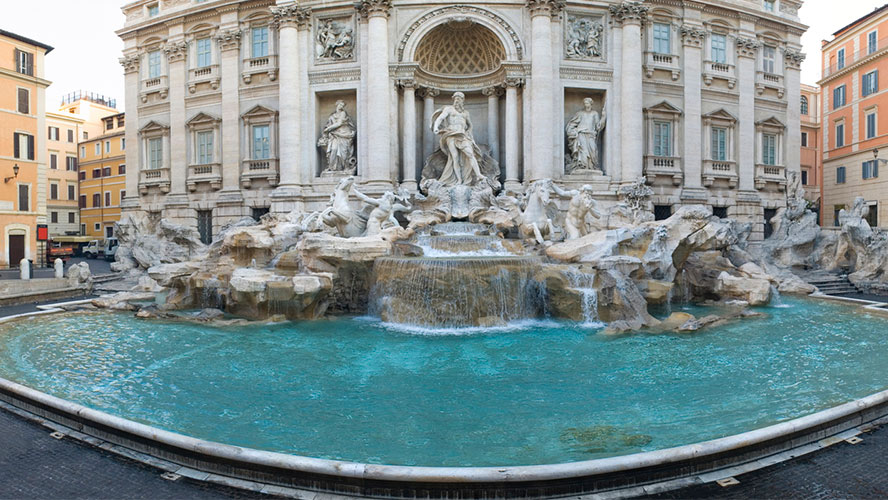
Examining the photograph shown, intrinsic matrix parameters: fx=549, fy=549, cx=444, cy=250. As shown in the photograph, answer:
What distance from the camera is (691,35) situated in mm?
23312

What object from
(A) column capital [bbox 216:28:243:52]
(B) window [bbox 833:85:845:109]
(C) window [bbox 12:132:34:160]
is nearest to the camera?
(A) column capital [bbox 216:28:243:52]

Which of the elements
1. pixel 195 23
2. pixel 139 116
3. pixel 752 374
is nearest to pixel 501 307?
pixel 752 374

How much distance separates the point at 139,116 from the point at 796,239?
1164 inches

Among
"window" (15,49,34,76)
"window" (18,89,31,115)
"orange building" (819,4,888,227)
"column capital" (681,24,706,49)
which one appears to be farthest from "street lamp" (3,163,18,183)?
"orange building" (819,4,888,227)

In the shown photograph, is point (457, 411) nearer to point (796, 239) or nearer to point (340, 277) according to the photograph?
point (340, 277)

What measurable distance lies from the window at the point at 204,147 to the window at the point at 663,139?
19.7 meters

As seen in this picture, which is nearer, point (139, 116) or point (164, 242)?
point (164, 242)

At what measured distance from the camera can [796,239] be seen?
2102 cm

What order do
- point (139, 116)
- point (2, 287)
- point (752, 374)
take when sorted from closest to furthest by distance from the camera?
point (752, 374) → point (2, 287) → point (139, 116)

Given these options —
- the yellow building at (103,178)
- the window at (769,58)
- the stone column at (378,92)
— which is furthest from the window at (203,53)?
the window at (769,58)

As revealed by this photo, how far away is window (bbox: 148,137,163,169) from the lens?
1036 inches

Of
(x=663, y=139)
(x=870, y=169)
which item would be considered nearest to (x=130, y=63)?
(x=663, y=139)

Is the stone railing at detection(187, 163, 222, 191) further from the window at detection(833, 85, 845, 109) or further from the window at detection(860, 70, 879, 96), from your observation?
the window at detection(833, 85, 845, 109)

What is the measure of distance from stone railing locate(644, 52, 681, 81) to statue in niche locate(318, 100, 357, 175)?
490 inches
